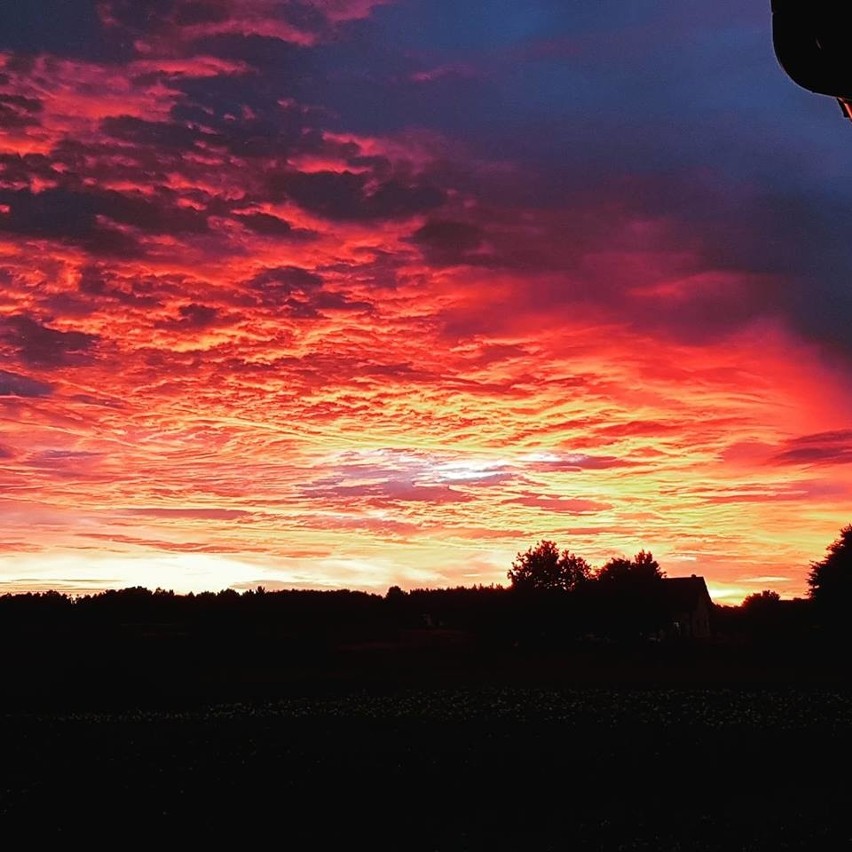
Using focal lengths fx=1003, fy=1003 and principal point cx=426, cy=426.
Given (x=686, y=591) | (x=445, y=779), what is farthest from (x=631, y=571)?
(x=445, y=779)

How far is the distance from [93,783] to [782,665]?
44.4 meters

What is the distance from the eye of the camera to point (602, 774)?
2166 centimetres

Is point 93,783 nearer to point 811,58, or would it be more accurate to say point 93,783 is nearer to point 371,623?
point 811,58

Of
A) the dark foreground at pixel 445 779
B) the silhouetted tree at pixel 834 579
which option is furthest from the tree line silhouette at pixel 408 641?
the dark foreground at pixel 445 779

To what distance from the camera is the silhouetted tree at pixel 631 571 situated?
91.0 m

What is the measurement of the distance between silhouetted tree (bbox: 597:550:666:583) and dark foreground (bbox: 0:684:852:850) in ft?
205

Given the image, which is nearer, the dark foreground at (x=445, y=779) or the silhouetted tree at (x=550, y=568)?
the dark foreground at (x=445, y=779)

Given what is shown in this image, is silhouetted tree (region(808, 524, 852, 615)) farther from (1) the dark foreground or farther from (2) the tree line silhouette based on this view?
(1) the dark foreground

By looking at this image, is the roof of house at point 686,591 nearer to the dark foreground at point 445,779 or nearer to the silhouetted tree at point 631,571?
the silhouetted tree at point 631,571

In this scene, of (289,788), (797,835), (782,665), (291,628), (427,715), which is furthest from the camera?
(291,628)

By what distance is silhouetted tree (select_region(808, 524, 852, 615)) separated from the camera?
71.3m

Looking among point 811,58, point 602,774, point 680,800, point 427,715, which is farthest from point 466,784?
point 811,58

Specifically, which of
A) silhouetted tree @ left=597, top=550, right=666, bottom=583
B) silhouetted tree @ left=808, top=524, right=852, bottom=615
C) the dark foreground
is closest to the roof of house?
silhouetted tree @ left=597, top=550, right=666, bottom=583

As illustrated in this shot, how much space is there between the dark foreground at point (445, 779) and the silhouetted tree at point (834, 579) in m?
46.5
